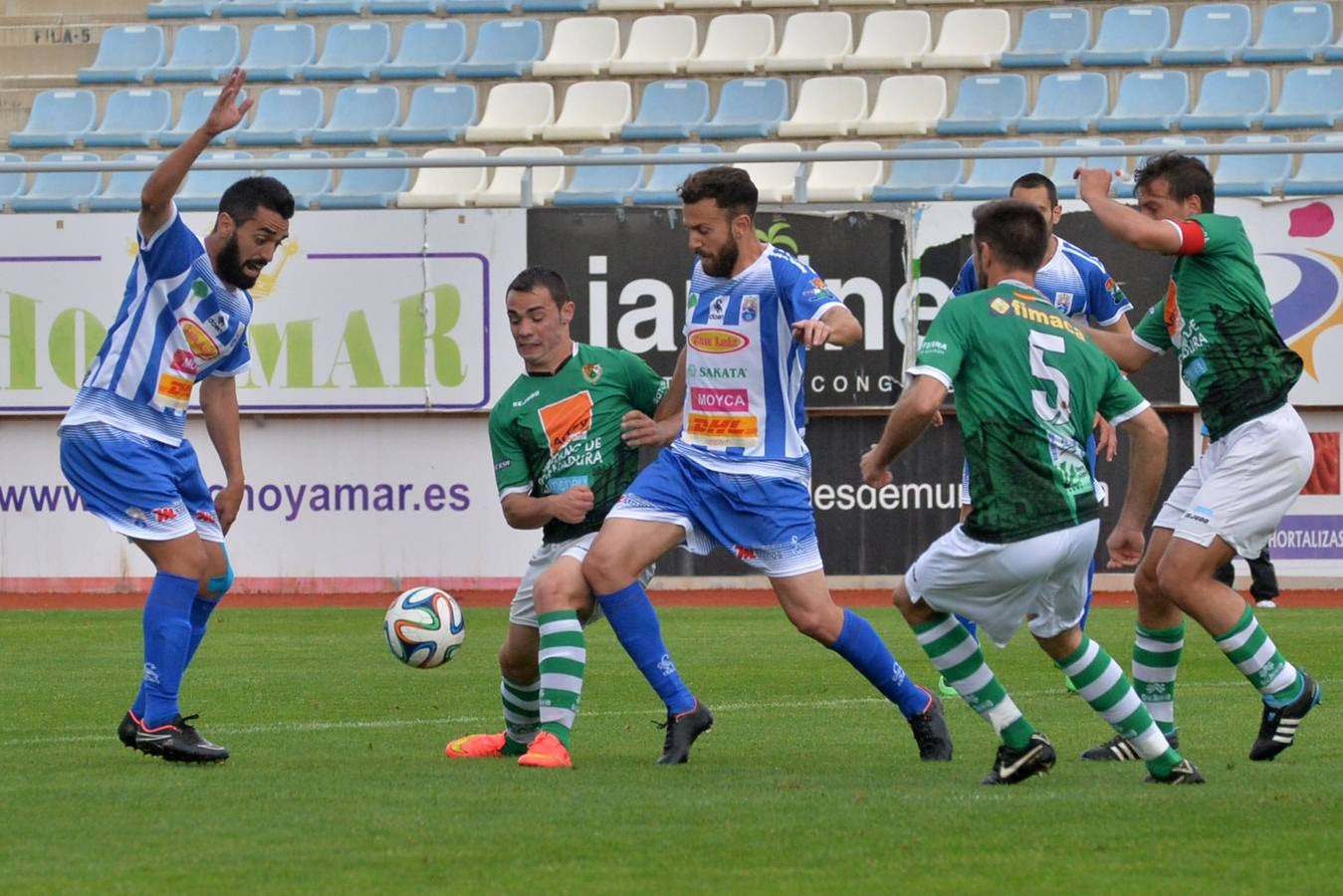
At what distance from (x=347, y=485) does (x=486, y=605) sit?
1697mm

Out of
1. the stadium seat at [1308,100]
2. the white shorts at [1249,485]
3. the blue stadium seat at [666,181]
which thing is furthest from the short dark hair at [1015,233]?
the stadium seat at [1308,100]

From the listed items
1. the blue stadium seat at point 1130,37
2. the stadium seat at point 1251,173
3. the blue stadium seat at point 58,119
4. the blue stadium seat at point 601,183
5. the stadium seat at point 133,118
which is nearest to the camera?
the stadium seat at point 1251,173

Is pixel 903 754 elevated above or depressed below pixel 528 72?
below

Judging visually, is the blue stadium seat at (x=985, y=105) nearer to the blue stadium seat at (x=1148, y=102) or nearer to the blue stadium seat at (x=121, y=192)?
the blue stadium seat at (x=1148, y=102)

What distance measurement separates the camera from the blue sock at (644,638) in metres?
7.00

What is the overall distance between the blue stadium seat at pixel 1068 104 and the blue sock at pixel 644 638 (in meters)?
13.5

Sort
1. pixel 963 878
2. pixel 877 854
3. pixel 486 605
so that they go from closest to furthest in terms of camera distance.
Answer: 1. pixel 963 878
2. pixel 877 854
3. pixel 486 605

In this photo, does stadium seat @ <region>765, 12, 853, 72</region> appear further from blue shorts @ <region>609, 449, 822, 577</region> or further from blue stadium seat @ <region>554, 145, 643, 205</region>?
blue shorts @ <region>609, 449, 822, 577</region>

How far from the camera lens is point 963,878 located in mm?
4695

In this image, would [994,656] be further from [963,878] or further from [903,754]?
[963,878]

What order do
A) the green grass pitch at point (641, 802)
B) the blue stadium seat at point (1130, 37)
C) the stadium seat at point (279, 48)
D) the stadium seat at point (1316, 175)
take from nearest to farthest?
1. the green grass pitch at point (641, 802)
2. the stadium seat at point (1316, 175)
3. the blue stadium seat at point (1130, 37)
4. the stadium seat at point (279, 48)

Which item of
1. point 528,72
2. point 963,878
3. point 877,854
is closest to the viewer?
point 963,878

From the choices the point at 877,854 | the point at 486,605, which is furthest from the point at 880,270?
the point at 877,854

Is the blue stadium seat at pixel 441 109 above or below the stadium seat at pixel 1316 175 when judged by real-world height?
above
